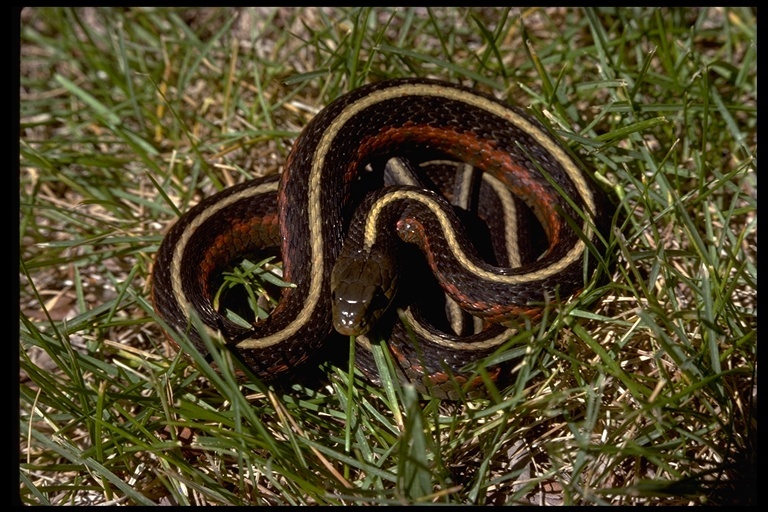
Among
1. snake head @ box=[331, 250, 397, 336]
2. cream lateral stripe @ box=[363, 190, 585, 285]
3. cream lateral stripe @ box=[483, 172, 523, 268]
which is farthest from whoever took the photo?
cream lateral stripe @ box=[483, 172, 523, 268]

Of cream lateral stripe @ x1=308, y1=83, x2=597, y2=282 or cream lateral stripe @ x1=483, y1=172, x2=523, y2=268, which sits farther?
cream lateral stripe @ x1=483, y1=172, x2=523, y2=268

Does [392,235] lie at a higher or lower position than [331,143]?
lower

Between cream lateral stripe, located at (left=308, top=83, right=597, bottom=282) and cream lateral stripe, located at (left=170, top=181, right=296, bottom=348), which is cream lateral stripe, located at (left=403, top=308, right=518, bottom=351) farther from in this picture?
cream lateral stripe, located at (left=170, top=181, right=296, bottom=348)

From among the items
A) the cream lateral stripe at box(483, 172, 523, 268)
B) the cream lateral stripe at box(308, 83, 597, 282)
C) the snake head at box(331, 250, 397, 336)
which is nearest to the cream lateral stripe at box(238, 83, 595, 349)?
the cream lateral stripe at box(308, 83, 597, 282)

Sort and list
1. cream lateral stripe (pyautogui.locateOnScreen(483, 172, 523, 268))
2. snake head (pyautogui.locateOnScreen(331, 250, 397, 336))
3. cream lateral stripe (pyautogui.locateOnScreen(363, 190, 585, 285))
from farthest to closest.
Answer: cream lateral stripe (pyautogui.locateOnScreen(483, 172, 523, 268)), cream lateral stripe (pyautogui.locateOnScreen(363, 190, 585, 285)), snake head (pyautogui.locateOnScreen(331, 250, 397, 336))

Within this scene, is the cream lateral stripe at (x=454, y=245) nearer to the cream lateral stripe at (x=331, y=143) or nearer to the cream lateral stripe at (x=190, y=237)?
the cream lateral stripe at (x=331, y=143)

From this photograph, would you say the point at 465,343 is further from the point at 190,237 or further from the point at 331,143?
the point at 190,237

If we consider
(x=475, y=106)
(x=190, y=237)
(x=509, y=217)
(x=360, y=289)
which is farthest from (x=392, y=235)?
(x=190, y=237)
